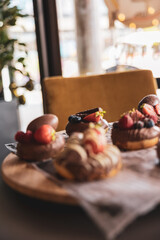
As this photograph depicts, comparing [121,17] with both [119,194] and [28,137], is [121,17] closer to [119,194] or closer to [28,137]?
[28,137]

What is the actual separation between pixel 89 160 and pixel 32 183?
171 millimetres

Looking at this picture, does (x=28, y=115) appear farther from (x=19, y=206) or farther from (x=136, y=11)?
(x=19, y=206)

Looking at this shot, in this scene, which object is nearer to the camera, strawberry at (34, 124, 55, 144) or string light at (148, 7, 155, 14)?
strawberry at (34, 124, 55, 144)

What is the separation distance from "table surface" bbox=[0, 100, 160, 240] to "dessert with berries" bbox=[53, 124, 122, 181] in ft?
0.30

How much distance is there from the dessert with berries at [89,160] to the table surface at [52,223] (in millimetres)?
92

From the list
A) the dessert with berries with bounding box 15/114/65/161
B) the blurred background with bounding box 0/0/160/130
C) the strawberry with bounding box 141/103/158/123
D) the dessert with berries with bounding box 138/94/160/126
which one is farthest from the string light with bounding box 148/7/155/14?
the dessert with berries with bounding box 15/114/65/161

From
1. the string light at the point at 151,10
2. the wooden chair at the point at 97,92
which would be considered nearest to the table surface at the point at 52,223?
the wooden chair at the point at 97,92

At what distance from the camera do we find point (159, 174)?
86 centimetres

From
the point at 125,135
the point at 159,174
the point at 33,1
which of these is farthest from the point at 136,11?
the point at 159,174

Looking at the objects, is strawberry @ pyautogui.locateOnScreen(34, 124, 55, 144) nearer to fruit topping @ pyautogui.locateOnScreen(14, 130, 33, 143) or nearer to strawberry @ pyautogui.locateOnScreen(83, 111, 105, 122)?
fruit topping @ pyautogui.locateOnScreen(14, 130, 33, 143)

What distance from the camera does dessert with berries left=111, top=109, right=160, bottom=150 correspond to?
1107mm

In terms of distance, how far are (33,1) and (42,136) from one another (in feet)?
9.41

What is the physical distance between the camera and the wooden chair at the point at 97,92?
6.74 feet

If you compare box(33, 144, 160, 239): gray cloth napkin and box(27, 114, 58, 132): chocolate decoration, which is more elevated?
box(27, 114, 58, 132): chocolate decoration
